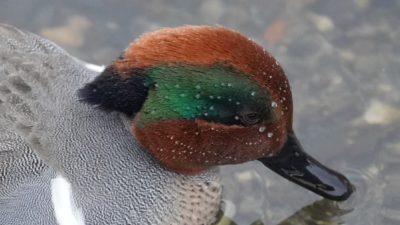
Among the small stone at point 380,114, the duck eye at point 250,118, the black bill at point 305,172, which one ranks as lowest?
the black bill at point 305,172

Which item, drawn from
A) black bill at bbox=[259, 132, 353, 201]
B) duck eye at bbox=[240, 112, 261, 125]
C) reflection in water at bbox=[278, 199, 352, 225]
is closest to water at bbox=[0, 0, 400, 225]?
reflection in water at bbox=[278, 199, 352, 225]

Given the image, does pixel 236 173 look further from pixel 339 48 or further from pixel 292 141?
pixel 339 48

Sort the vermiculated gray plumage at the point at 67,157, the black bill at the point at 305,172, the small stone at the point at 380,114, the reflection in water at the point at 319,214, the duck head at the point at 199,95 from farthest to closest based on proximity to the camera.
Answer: the small stone at the point at 380,114 → the reflection in water at the point at 319,214 → the black bill at the point at 305,172 → the vermiculated gray plumage at the point at 67,157 → the duck head at the point at 199,95

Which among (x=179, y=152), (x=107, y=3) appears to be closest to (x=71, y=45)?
(x=107, y=3)

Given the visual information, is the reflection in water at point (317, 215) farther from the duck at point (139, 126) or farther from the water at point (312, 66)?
the duck at point (139, 126)

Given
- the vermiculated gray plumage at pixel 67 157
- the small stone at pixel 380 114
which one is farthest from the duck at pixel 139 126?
the small stone at pixel 380 114
